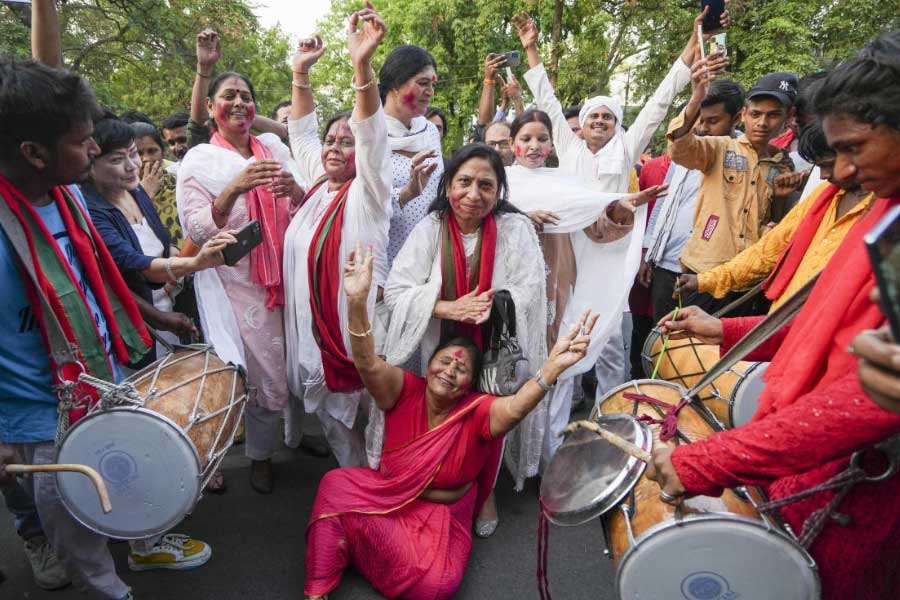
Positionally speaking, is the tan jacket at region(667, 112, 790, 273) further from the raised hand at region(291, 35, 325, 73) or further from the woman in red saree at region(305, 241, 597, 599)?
the raised hand at region(291, 35, 325, 73)

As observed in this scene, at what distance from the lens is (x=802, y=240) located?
1.99 metres

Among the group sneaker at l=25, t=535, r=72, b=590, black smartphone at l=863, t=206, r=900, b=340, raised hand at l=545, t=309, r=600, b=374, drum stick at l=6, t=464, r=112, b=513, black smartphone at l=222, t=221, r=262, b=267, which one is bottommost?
sneaker at l=25, t=535, r=72, b=590

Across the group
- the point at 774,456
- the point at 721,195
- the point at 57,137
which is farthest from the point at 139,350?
the point at 721,195

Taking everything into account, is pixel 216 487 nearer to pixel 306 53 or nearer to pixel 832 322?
pixel 306 53

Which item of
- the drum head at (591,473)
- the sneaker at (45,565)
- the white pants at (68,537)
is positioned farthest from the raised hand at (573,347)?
the sneaker at (45,565)

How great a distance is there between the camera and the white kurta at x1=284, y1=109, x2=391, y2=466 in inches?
101

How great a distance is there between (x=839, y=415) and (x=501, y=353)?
1.67 metres

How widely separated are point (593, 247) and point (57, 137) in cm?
277

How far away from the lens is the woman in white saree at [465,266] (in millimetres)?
2623

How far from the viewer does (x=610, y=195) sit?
10.6ft

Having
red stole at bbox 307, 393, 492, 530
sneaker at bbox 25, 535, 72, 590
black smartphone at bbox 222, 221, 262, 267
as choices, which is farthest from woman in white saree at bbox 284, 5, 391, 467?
sneaker at bbox 25, 535, 72, 590

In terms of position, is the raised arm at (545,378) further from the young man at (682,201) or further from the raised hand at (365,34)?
the young man at (682,201)

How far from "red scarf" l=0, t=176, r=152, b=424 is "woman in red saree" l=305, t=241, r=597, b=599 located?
870 millimetres

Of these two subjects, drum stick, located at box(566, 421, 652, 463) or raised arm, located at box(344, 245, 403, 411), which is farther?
raised arm, located at box(344, 245, 403, 411)
